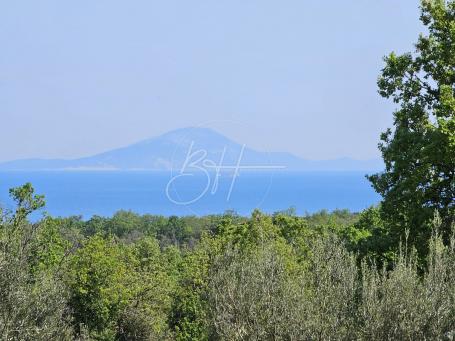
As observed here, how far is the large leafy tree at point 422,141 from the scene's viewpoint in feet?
59.1

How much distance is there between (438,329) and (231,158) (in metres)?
37.4

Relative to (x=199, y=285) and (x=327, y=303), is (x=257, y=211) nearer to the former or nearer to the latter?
(x=199, y=285)

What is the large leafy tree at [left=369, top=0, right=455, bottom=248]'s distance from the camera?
18.0 m

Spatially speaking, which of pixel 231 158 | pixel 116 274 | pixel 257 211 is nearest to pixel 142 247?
pixel 231 158

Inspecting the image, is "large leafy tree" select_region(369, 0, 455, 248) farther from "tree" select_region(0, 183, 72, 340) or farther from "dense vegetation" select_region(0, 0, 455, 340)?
"tree" select_region(0, 183, 72, 340)

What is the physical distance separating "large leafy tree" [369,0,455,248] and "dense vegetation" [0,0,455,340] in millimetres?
38

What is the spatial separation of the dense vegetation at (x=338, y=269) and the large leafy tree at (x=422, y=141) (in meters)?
0.04

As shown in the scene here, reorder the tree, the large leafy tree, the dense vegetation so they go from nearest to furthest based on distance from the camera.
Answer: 1. the dense vegetation
2. the tree
3. the large leafy tree

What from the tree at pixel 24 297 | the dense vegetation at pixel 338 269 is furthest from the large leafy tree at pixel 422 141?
the tree at pixel 24 297

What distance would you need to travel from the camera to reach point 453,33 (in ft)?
60.7

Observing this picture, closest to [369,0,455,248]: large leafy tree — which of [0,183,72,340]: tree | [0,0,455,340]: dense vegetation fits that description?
[0,0,455,340]: dense vegetation

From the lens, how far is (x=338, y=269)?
1279 cm

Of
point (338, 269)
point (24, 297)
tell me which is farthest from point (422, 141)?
point (24, 297)

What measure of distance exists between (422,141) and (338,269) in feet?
25.2
